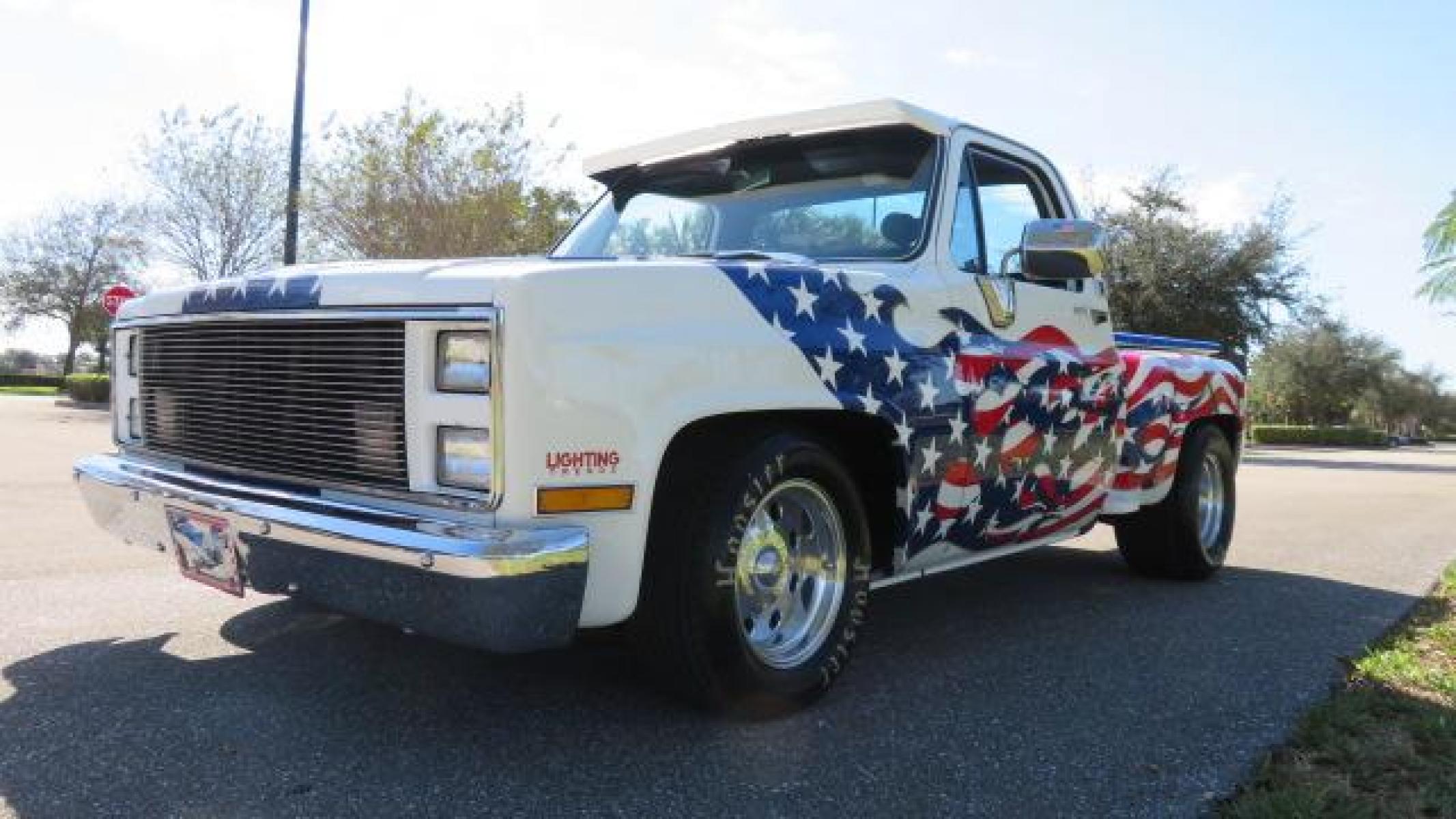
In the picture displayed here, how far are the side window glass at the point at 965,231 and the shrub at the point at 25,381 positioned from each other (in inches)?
2151

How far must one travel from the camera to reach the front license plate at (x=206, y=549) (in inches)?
115

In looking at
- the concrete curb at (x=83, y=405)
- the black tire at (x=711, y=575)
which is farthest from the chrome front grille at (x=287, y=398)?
the concrete curb at (x=83, y=405)

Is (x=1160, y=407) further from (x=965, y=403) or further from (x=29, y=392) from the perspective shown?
(x=29, y=392)

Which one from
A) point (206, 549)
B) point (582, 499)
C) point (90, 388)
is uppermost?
point (582, 499)

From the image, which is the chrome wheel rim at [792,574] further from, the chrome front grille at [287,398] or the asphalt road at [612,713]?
the chrome front grille at [287,398]

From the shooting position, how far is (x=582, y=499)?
8.59 ft

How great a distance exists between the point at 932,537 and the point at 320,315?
2074 mm

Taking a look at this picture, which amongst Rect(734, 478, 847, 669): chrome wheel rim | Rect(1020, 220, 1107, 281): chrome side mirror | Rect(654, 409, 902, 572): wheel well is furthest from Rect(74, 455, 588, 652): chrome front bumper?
Rect(1020, 220, 1107, 281): chrome side mirror

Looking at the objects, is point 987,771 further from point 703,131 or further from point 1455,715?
point 703,131

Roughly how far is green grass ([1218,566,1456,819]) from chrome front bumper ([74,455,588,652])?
1.67 meters

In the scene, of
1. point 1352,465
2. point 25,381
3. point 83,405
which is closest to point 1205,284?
point 1352,465

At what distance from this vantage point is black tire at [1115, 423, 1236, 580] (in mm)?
5500

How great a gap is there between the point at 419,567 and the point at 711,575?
76 cm

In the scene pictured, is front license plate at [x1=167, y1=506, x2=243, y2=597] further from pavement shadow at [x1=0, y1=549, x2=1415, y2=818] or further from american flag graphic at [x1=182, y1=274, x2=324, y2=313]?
american flag graphic at [x1=182, y1=274, x2=324, y2=313]
